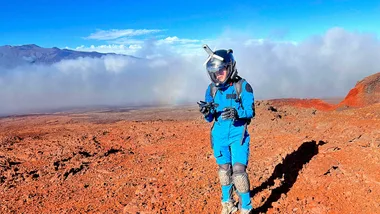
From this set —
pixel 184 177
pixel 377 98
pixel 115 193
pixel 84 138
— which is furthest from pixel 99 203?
pixel 377 98

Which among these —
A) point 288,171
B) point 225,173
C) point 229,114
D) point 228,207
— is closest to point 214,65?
point 229,114

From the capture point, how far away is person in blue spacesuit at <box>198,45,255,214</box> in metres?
4.34

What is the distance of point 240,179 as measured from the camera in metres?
4.39

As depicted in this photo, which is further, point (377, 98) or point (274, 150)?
point (377, 98)

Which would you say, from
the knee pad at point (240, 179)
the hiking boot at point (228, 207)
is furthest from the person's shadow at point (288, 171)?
the knee pad at point (240, 179)

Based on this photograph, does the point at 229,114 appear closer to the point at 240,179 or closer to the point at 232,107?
the point at 232,107

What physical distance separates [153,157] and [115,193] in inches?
113

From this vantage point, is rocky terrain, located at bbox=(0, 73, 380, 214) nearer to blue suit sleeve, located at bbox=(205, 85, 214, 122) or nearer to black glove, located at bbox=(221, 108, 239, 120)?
blue suit sleeve, located at bbox=(205, 85, 214, 122)

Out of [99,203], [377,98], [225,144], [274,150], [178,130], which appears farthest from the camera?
[377,98]

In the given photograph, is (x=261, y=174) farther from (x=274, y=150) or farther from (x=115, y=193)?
(x=115, y=193)

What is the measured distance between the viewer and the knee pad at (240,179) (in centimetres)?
439

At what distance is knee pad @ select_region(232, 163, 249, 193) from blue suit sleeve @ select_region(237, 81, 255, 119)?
720 millimetres

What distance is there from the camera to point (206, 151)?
928cm

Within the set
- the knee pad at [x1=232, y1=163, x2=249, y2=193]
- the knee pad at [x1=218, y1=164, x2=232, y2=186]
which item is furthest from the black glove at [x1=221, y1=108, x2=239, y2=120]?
the knee pad at [x1=218, y1=164, x2=232, y2=186]
